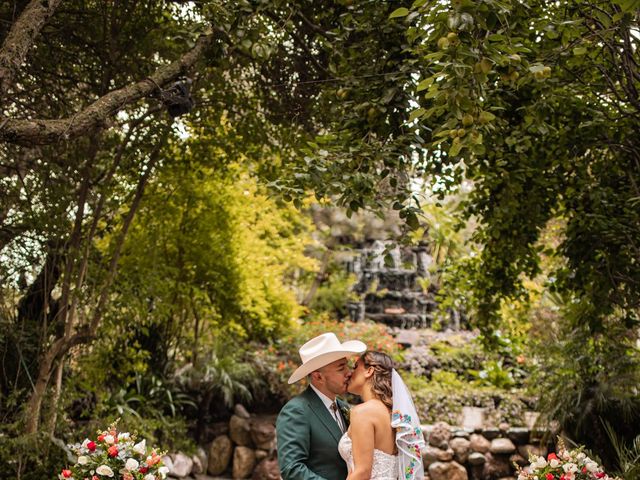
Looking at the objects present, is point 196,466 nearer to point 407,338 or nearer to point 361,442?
point 361,442

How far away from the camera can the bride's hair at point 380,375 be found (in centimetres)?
278

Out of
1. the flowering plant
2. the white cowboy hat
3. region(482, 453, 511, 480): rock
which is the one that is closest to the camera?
the white cowboy hat

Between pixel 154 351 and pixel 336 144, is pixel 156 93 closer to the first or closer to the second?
pixel 336 144

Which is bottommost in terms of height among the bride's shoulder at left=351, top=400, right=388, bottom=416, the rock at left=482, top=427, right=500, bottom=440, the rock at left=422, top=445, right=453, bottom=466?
the rock at left=422, top=445, right=453, bottom=466

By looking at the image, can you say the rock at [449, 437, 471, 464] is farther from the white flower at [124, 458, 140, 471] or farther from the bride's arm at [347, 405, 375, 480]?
the bride's arm at [347, 405, 375, 480]

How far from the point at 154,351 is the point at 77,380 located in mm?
2280

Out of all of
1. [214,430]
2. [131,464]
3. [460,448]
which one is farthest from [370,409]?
[214,430]

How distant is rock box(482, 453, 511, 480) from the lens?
25.7ft

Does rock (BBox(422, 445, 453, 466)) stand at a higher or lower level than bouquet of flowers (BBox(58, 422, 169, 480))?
lower

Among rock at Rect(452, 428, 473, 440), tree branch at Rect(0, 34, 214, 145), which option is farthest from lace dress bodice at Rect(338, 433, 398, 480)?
rock at Rect(452, 428, 473, 440)

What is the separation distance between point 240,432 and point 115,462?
16.7ft

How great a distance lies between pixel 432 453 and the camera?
7.76 m

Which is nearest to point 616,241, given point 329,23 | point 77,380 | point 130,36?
point 329,23

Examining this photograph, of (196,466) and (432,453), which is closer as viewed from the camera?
(432,453)
